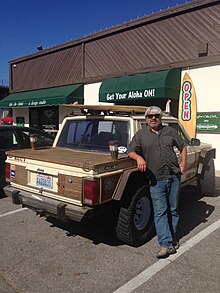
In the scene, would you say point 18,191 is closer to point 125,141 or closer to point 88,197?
point 88,197

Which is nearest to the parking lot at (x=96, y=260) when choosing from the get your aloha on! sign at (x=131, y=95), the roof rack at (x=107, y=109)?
the roof rack at (x=107, y=109)

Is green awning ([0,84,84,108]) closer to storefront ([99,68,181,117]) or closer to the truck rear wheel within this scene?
storefront ([99,68,181,117])

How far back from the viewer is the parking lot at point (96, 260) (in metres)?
3.03

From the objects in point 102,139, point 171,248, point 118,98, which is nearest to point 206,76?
point 118,98

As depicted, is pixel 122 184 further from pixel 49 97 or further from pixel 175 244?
pixel 49 97


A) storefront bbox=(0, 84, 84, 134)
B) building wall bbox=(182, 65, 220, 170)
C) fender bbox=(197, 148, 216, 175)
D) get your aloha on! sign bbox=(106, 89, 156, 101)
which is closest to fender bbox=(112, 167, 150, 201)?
fender bbox=(197, 148, 216, 175)

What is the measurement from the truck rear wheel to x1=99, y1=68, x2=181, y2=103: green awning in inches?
250

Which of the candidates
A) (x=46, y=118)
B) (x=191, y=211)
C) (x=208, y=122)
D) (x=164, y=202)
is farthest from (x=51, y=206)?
(x=46, y=118)

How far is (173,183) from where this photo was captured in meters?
3.72

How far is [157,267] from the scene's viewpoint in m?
3.38

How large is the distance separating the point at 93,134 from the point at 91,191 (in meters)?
1.49

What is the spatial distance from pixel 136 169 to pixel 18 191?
1744 mm

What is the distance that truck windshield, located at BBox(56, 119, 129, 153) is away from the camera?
4.39m

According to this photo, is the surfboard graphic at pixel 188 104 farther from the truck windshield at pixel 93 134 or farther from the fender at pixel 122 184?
the fender at pixel 122 184
